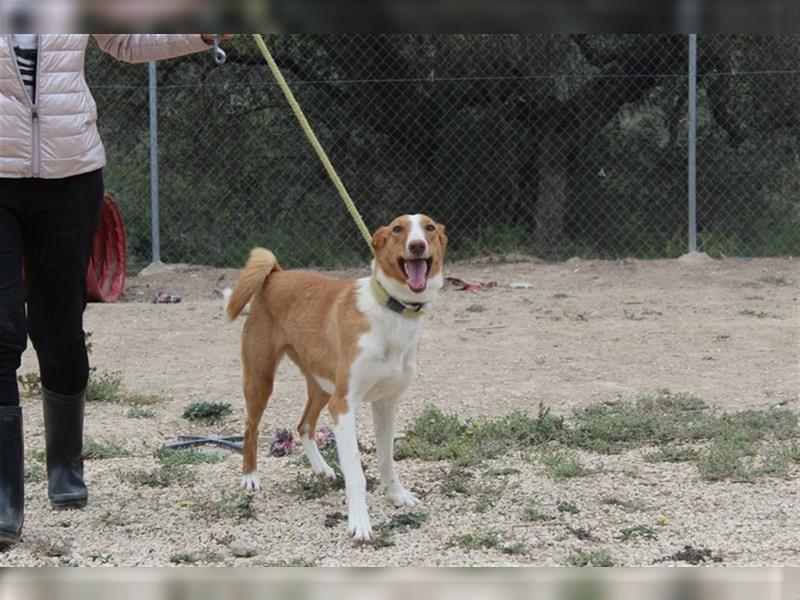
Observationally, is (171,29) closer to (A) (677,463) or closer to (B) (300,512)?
(B) (300,512)

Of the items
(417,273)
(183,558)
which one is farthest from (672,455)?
(183,558)

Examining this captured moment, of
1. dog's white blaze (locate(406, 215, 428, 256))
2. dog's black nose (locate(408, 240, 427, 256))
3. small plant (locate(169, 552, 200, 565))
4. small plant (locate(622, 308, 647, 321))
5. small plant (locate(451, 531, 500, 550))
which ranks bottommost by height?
small plant (locate(622, 308, 647, 321))

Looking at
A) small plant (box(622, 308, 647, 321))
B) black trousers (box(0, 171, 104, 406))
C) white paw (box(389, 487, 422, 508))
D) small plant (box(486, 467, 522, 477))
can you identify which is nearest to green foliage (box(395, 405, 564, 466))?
small plant (box(486, 467, 522, 477))

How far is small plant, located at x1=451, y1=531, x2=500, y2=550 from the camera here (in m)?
3.86

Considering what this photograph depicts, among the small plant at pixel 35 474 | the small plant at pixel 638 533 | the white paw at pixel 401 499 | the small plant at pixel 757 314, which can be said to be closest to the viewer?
the small plant at pixel 638 533

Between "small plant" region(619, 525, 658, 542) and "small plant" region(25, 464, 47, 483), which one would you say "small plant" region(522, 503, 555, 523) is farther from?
"small plant" region(25, 464, 47, 483)

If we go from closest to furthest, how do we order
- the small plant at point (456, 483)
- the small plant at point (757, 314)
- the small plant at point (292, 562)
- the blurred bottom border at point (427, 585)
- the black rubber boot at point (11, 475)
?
the blurred bottom border at point (427, 585)
the small plant at point (292, 562)
the black rubber boot at point (11, 475)
the small plant at point (456, 483)
the small plant at point (757, 314)

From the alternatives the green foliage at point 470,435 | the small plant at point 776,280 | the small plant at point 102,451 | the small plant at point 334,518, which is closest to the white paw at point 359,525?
the small plant at point 334,518

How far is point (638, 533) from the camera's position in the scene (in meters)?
3.96

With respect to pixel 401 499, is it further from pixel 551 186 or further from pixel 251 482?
pixel 551 186

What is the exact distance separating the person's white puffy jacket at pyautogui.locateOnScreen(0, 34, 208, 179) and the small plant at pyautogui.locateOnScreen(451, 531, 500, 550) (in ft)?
6.17

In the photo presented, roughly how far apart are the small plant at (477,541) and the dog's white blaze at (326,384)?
845 mm

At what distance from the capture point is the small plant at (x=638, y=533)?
392cm

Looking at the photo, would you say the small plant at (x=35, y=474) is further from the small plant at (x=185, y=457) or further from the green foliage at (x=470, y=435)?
the green foliage at (x=470, y=435)
